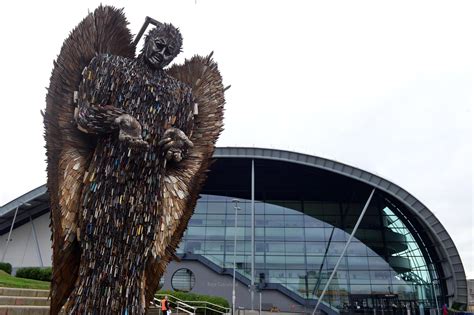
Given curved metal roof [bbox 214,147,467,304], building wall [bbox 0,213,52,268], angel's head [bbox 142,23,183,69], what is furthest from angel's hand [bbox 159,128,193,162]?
building wall [bbox 0,213,52,268]

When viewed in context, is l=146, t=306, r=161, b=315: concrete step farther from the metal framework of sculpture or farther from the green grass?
the metal framework of sculpture

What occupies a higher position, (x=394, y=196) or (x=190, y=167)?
(x=394, y=196)

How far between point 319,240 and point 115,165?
22.2 meters

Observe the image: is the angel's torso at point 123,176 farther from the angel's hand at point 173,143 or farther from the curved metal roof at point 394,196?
the curved metal roof at point 394,196

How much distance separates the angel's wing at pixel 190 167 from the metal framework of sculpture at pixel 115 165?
2 cm

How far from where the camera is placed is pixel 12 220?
26.9 m

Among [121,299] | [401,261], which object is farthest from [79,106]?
[401,261]

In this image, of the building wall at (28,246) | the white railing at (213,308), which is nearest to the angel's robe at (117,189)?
the white railing at (213,308)

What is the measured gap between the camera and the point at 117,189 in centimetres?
490

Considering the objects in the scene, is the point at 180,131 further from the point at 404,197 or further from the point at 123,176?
the point at 404,197

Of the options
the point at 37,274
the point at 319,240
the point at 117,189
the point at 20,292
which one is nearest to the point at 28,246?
the point at 37,274

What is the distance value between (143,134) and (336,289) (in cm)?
2179

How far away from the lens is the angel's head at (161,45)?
18.8 feet

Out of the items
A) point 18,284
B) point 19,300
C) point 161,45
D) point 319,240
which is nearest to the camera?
point 161,45
